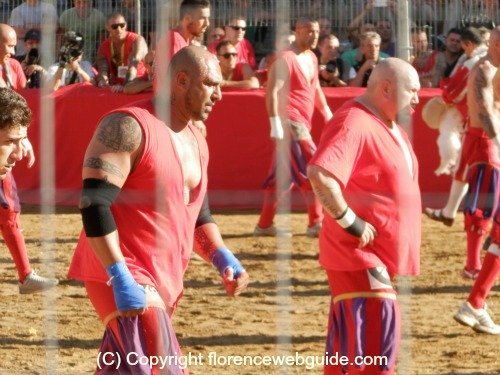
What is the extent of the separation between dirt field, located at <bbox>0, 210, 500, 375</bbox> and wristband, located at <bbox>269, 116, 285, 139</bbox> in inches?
36.6

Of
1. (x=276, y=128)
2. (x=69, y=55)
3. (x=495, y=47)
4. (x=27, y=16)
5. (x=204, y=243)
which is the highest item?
(x=27, y=16)

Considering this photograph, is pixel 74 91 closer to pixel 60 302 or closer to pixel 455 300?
pixel 60 302

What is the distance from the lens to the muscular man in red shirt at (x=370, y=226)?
4922 mm

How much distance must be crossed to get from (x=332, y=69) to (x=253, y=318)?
4.67 m

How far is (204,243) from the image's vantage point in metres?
4.85

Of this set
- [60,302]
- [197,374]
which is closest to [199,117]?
[197,374]

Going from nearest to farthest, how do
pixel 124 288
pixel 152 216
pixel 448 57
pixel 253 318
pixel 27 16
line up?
pixel 124 288, pixel 152 216, pixel 253 318, pixel 27 16, pixel 448 57

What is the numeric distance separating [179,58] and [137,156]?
443 mm

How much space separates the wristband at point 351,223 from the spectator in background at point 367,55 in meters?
6.04

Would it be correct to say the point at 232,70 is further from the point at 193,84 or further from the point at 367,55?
the point at 193,84

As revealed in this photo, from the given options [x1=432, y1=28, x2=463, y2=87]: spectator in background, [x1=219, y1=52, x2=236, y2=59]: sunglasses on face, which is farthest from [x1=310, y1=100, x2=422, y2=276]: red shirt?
[x1=432, y1=28, x2=463, y2=87]: spectator in background

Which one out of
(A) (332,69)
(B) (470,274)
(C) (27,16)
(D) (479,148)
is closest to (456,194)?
(B) (470,274)

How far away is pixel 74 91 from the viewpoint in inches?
453

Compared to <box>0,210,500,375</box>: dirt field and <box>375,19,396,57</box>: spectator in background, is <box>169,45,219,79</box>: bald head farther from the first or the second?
<box>375,19,396,57</box>: spectator in background
